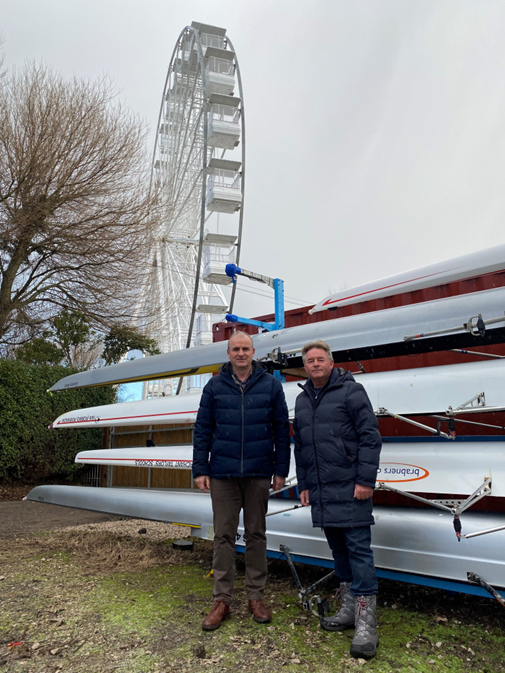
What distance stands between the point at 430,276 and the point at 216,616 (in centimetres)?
273

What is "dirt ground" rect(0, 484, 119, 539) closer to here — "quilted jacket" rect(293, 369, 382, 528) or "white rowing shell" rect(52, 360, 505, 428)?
"white rowing shell" rect(52, 360, 505, 428)

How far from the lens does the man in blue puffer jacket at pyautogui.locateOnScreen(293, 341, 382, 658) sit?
2279 millimetres

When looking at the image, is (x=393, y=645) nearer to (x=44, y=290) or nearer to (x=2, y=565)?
(x=2, y=565)

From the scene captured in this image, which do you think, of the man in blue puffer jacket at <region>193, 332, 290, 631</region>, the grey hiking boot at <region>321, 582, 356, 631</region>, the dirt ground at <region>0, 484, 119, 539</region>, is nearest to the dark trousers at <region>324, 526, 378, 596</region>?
the grey hiking boot at <region>321, 582, 356, 631</region>

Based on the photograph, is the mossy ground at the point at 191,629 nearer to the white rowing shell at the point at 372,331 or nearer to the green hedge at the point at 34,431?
the white rowing shell at the point at 372,331

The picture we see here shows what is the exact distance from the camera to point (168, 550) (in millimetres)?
4250

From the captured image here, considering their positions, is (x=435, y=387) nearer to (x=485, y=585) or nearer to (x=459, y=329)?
(x=459, y=329)

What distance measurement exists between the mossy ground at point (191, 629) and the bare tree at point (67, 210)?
24.9 feet

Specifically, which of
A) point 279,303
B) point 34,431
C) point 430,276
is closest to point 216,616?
point 279,303

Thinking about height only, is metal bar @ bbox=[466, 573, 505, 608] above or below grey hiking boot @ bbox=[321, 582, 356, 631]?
above

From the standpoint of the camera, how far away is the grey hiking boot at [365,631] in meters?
2.14

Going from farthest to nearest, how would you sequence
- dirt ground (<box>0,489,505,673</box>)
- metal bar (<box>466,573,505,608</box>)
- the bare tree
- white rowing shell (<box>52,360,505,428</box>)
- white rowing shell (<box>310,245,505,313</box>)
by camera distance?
the bare tree
white rowing shell (<box>310,245,505,313</box>)
white rowing shell (<box>52,360,505,428</box>)
metal bar (<box>466,573,505,608</box>)
dirt ground (<box>0,489,505,673</box>)

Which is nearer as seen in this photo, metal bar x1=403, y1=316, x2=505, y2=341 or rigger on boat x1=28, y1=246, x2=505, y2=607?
rigger on boat x1=28, y1=246, x2=505, y2=607

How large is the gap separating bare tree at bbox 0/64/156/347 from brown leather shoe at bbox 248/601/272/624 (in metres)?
8.70
